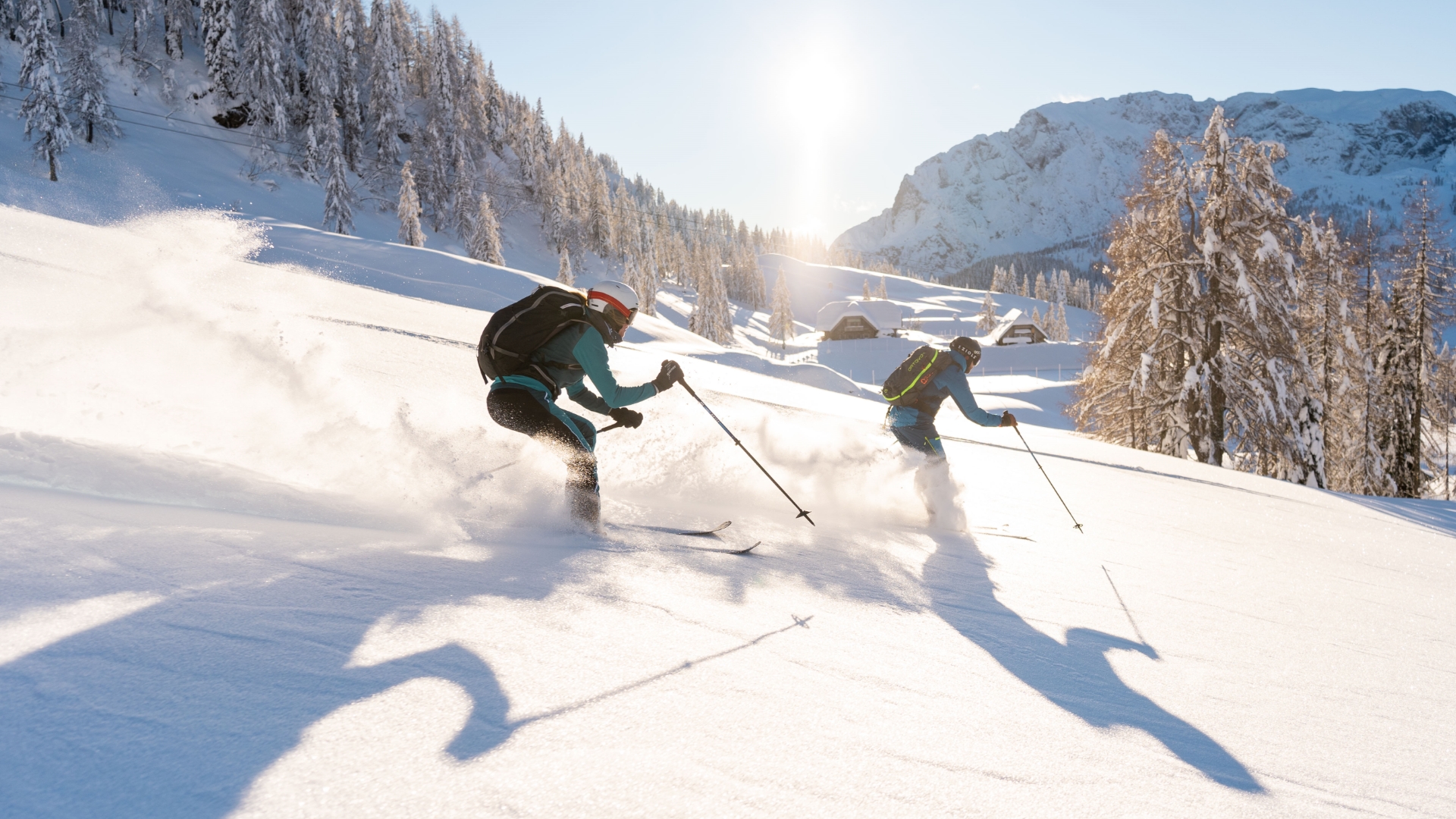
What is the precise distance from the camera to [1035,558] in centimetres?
563

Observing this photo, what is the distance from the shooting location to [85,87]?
133 ft

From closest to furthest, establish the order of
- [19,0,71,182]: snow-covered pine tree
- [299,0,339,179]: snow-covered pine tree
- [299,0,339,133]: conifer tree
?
1. [19,0,71,182]: snow-covered pine tree
2. [299,0,339,179]: snow-covered pine tree
3. [299,0,339,133]: conifer tree

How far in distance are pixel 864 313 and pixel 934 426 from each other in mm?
62161

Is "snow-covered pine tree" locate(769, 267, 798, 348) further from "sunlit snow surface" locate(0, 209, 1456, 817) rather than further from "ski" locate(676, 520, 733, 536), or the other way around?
"ski" locate(676, 520, 733, 536)

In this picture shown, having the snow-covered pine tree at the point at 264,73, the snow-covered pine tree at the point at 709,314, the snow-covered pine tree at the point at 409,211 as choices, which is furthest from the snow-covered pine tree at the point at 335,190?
the snow-covered pine tree at the point at 709,314

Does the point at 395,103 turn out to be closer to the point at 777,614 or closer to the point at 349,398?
the point at 349,398

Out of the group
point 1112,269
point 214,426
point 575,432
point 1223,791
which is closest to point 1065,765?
→ point 1223,791

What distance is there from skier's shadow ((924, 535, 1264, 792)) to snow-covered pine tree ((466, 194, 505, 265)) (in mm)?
59424

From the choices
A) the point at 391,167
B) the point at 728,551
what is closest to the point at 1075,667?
the point at 728,551

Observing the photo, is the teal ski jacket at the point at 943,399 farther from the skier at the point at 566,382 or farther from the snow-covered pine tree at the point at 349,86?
the snow-covered pine tree at the point at 349,86

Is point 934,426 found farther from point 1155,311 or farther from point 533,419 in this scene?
point 1155,311

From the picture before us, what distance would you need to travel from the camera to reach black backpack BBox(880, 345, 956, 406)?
6707 millimetres

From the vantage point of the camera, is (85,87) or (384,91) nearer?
(85,87)

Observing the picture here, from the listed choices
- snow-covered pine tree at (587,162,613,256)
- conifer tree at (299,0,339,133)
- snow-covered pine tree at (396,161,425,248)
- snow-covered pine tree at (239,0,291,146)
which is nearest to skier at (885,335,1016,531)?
snow-covered pine tree at (396,161,425,248)
